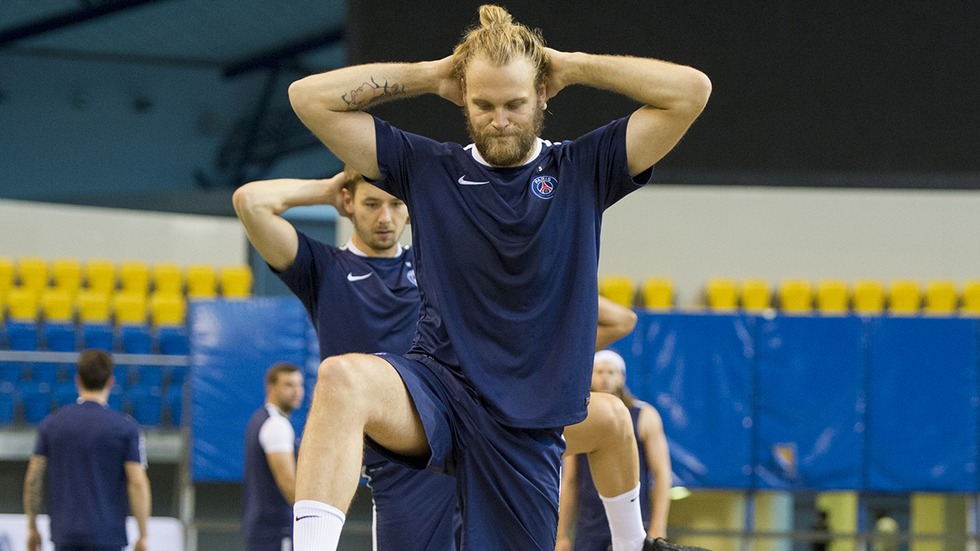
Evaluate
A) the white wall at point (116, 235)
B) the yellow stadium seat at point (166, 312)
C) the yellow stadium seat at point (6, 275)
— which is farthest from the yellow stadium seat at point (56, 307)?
the white wall at point (116, 235)

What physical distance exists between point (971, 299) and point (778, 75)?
6.90 metres

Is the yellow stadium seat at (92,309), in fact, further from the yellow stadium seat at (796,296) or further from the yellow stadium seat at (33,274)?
the yellow stadium seat at (796,296)

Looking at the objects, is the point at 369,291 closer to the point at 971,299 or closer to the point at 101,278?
the point at 971,299

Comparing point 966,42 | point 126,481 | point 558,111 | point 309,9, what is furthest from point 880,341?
point 309,9

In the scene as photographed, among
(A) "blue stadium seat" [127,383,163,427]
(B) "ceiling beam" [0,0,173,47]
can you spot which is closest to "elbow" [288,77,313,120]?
(A) "blue stadium seat" [127,383,163,427]

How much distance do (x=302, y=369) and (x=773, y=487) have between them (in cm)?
447

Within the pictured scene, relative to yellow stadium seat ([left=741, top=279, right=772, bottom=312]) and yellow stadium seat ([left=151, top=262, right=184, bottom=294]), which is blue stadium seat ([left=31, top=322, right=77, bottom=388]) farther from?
yellow stadium seat ([left=741, top=279, right=772, bottom=312])

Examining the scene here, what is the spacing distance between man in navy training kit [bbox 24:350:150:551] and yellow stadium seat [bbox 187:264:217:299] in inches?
390

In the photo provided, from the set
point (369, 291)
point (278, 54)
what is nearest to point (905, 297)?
point (278, 54)

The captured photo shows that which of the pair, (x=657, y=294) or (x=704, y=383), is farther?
(x=657, y=294)

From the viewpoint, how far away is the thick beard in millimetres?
3086

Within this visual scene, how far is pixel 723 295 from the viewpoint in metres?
15.0

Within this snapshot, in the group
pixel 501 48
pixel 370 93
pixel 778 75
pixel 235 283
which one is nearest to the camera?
pixel 501 48

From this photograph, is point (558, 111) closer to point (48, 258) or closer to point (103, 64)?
point (103, 64)
